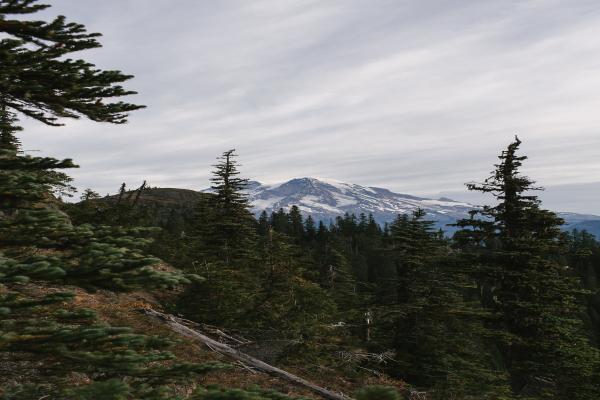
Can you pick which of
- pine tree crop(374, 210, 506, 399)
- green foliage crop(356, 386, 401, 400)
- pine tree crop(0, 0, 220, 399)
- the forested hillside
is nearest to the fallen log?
the forested hillside

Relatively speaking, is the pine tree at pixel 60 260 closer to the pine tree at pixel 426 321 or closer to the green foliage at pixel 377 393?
the green foliage at pixel 377 393

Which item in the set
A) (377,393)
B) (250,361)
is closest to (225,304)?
(250,361)

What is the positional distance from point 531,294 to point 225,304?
10993 mm

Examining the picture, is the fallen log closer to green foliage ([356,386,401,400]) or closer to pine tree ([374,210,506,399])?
green foliage ([356,386,401,400])

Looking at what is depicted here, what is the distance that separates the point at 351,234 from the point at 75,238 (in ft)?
348

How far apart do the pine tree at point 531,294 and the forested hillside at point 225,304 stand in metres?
0.06

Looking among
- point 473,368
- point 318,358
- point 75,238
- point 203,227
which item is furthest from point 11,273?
point 203,227

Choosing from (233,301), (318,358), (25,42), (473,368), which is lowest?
(473,368)

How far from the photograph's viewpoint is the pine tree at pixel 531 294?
43.1 feet

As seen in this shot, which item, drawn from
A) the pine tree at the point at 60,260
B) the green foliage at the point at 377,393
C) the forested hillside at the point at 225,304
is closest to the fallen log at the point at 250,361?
the forested hillside at the point at 225,304

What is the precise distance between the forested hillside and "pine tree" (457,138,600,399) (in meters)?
0.06

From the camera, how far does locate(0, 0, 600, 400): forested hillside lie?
11.2 feet

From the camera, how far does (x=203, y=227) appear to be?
24656 millimetres

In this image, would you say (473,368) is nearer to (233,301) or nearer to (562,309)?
(562,309)
